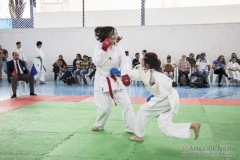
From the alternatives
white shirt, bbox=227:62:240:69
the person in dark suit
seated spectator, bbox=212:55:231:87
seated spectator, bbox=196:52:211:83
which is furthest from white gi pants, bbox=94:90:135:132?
white shirt, bbox=227:62:240:69

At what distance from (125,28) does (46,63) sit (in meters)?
4.21

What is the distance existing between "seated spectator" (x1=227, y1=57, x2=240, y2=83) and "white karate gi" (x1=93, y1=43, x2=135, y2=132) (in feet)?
26.1

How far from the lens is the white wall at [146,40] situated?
40.6 ft

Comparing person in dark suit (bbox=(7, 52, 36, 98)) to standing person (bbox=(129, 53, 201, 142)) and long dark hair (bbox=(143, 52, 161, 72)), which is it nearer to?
standing person (bbox=(129, 53, 201, 142))

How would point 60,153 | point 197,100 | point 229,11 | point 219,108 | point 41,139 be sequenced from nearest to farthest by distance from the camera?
point 60,153 → point 41,139 → point 219,108 → point 197,100 → point 229,11

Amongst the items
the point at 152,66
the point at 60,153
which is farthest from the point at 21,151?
the point at 152,66

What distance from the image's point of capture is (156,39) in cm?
1302

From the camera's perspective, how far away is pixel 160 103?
3.60 meters

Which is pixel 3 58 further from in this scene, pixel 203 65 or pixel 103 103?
pixel 103 103

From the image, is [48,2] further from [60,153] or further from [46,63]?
[60,153]

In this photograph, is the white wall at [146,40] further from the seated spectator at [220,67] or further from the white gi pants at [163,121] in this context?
the white gi pants at [163,121]

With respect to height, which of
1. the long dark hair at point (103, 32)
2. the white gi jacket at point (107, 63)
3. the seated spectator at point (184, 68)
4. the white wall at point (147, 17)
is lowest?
the seated spectator at point (184, 68)

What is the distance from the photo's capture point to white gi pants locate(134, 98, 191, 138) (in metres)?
3.44

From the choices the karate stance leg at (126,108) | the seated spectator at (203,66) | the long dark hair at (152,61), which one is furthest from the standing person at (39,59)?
the long dark hair at (152,61)
